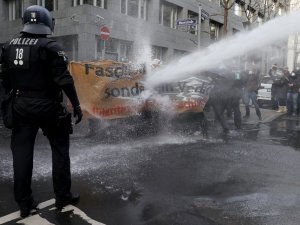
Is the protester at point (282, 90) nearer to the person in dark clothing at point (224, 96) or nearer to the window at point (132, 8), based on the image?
the person in dark clothing at point (224, 96)

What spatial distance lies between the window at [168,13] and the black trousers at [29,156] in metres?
18.6

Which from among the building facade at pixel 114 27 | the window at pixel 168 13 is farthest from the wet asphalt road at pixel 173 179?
the window at pixel 168 13

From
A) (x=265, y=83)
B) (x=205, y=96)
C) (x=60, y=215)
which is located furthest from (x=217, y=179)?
(x=265, y=83)

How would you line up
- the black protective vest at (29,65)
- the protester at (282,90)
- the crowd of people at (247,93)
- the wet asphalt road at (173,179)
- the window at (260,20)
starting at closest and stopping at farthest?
the black protective vest at (29,65) → the wet asphalt road at (173,179) → the crowd of people at (247,93) → the protester at (282,90) → the window at (260,20)

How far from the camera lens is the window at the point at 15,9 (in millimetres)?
22719

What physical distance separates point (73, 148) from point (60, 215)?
2941mm

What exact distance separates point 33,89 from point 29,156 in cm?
63

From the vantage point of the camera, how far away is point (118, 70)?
8297 mm

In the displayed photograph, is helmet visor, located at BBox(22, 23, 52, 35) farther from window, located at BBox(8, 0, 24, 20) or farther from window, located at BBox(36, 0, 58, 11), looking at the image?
window, located at BBox(8, 0, 24, 20)

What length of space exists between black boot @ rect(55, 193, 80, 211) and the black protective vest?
3.28 feet

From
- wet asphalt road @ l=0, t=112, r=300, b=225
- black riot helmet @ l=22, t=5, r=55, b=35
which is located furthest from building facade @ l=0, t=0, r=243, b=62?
black riot helmet @ l=22, t=5, r=55, b=35

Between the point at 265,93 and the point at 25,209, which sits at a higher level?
the point at 265,93

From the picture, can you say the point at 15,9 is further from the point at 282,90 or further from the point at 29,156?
the point at 29,156

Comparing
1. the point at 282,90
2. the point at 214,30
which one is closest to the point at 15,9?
the point at 214,30
